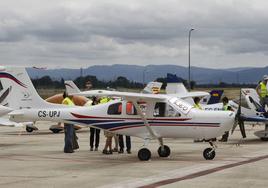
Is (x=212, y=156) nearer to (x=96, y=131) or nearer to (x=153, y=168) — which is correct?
(x=153, y=168)

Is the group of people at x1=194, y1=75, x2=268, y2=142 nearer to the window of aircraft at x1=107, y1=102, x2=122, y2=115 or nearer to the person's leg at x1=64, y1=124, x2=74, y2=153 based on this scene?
the person's leg at x1=64, y1=124, x2=74, y2=153

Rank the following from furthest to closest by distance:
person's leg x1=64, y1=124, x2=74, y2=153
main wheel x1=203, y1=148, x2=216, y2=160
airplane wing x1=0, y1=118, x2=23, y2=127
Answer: airplane wing x1=0, y1=118, x2=23, y2=127, person's leg x1=64, y1=124, x2=74, y2=153, main wheel x1=203, y1=148, x2=216, y2=160

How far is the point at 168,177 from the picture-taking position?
12234 mm

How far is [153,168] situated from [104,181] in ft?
7.92

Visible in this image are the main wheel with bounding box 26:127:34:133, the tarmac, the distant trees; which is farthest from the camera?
the distant trees

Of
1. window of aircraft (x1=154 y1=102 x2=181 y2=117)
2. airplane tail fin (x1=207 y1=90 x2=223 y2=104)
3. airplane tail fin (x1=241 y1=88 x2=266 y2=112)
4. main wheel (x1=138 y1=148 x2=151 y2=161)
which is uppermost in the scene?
airplane tail fin (x1=207 y1=90 x2=223 y2=104)

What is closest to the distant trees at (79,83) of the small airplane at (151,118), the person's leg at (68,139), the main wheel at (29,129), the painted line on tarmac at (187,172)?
the main wheel at (29,129)

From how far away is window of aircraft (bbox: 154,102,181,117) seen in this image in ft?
52.0

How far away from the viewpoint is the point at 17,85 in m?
18.6

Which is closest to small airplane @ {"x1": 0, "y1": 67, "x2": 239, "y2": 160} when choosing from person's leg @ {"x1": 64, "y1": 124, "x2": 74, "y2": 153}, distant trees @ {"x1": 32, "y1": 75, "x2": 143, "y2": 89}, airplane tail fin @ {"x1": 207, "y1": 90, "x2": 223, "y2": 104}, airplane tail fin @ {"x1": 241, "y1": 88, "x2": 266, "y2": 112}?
person's leg @ {"x1": 64, "y1": 124, "x2": 74, "y2": 153}

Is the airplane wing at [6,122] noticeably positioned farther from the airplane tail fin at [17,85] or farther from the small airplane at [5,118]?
the airplane tail fin at [17,85]

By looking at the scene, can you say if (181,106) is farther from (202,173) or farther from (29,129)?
(29,129)

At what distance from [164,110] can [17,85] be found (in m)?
5.39

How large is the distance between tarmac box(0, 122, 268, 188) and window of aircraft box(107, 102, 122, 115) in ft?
4.33
